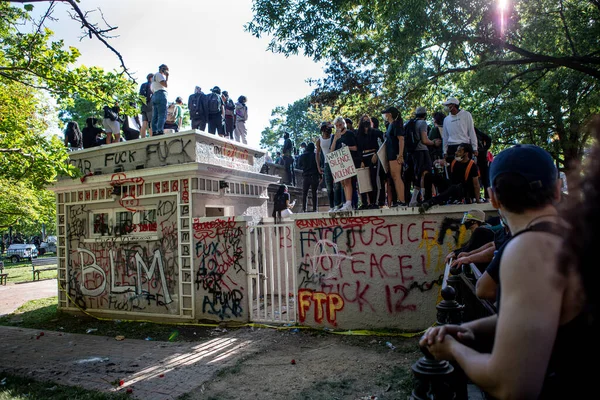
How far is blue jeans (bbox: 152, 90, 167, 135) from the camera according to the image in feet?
35.0

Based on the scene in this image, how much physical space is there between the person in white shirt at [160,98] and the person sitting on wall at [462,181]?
23.9 ft

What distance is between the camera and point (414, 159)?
7629mm

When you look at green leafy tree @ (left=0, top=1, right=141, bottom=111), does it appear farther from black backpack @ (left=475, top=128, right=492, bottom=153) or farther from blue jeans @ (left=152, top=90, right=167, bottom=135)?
black backpack @ (left=475, top=128, right=492, bottom=153)

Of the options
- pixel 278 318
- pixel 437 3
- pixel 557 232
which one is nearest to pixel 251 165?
pixel 278 318

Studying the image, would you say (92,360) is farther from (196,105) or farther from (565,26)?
(565,26)

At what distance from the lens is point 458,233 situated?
275 inches

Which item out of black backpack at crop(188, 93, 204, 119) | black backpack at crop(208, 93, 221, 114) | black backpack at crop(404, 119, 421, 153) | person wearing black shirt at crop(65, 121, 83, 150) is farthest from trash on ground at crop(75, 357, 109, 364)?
person wearing black shirt at crop(65, 121, 83, 150)

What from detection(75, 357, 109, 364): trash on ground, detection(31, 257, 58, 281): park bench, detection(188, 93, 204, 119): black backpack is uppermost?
detection(188, 93, 204, 119): black backpack

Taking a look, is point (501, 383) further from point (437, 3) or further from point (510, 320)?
point (437, 3)

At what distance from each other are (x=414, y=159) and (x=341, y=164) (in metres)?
1.45

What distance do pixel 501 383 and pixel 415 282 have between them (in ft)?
20.4

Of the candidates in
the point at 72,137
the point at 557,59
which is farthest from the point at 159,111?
the point at 557,59

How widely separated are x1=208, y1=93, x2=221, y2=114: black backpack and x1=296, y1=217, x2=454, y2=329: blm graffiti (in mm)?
4730

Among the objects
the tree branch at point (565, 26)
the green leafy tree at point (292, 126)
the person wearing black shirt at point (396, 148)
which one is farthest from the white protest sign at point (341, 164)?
the green leafy tree at point (292, 126)
